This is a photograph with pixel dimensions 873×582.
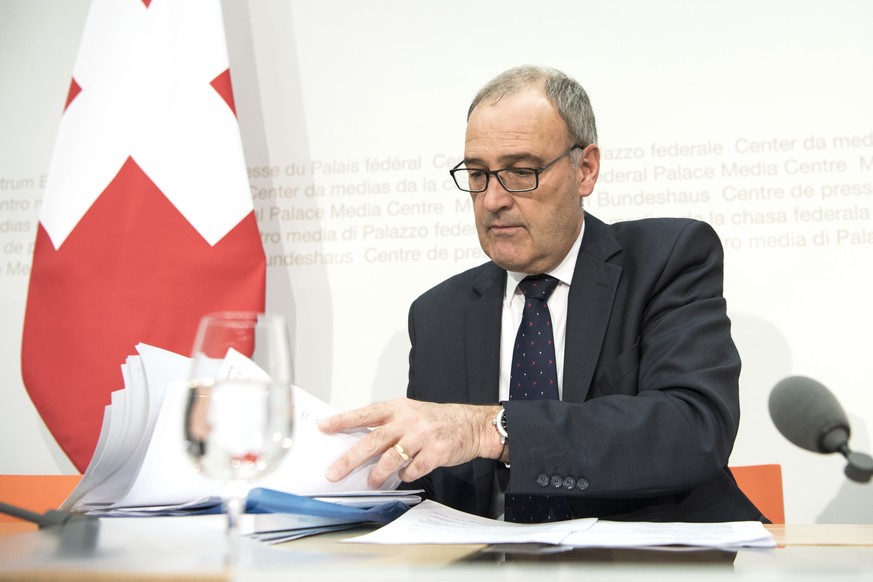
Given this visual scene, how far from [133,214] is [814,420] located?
2368 mm

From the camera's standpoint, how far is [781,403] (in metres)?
1.19

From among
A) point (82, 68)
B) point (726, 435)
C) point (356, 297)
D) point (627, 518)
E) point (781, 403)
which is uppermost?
point (82, 68)

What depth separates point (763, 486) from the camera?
7.13 feet

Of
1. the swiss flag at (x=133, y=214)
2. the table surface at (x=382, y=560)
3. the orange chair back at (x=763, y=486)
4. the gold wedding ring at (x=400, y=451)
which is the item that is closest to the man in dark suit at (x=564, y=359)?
the gold wedding ring at (x=400, y=451)

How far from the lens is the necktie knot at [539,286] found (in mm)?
2201

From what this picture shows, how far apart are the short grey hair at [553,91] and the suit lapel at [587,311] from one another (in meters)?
0.32

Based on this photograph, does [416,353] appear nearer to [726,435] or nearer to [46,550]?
[726,435]

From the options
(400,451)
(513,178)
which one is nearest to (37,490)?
(400,451)

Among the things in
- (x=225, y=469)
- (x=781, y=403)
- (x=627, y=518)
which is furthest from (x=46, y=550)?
(x=627, y=518)

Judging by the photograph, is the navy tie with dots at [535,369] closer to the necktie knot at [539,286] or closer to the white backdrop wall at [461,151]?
the necktie knot at [539,286]

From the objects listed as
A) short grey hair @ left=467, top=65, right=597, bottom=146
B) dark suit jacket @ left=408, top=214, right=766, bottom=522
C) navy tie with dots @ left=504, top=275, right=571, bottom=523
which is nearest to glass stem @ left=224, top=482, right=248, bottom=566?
dark suit jacket @ left=408, top=214, right=766, bottom=522

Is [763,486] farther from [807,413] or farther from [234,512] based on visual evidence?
[234,512]

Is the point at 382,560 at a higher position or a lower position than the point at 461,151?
lower

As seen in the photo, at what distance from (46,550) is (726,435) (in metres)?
1.26
